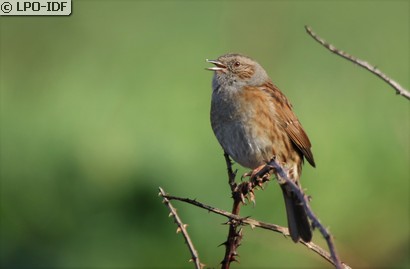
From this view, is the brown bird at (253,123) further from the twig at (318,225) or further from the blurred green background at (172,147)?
the twig at (318,225)

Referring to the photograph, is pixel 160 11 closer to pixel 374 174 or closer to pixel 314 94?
pixel 314 94

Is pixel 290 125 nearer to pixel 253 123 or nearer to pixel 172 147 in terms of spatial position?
pixel 253 123

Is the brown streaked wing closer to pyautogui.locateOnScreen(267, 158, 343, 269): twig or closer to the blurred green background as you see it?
the blurred green background

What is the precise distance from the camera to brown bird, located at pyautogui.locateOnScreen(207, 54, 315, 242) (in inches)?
180

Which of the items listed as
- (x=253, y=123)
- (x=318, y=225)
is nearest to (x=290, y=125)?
(x=253, y=123)

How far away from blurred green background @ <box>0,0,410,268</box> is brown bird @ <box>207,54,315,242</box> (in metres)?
0.81

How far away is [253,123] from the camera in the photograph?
464 cm

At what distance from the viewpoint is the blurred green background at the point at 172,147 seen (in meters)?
5.50

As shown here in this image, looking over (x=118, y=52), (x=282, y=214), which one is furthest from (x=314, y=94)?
(x=118, y=52)

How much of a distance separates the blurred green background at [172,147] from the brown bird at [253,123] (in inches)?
31.7

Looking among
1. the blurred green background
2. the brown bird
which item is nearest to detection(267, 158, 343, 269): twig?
the brown bird

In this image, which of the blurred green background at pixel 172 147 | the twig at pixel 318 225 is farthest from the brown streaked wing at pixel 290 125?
the twig at pixel 318 225

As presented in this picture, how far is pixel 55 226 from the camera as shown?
222 inches

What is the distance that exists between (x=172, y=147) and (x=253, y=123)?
130 cm
